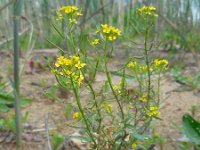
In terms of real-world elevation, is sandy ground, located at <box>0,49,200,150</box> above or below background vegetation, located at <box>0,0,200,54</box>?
below

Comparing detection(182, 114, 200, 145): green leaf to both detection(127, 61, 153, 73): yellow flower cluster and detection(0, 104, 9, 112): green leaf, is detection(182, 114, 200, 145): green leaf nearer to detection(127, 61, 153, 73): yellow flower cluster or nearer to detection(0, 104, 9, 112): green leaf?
detection(127, 61, 153, 73): yellow flower cluster

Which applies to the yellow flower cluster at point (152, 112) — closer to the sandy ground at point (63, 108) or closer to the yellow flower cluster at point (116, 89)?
the yellow flower cluster at point (116, 89)

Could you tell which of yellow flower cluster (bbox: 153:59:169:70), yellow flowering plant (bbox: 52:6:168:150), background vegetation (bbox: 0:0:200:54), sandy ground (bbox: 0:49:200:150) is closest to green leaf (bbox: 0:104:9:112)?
sandy ground (bbox: 0:49:200:150)

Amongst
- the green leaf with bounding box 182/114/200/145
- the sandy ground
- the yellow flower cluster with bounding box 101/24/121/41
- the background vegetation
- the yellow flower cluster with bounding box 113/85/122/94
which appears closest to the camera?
the yellow flower cluster with bounding box 101/24/121/41

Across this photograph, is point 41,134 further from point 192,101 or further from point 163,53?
point 163,53

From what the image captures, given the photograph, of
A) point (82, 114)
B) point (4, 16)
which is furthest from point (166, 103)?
point (4, 16)

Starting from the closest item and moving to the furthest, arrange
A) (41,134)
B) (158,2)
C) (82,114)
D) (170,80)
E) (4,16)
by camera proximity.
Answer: (82,114)
(41,134)
(170,80)
(158,2)
(4,16)

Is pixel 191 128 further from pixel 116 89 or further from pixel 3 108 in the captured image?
pixel 3 108

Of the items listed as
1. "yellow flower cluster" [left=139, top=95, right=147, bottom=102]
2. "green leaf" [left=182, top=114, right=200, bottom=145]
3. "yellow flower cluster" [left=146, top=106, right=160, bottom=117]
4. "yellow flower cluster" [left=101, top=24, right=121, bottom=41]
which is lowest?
"green leaf" [left=182, top=114, right=200, bottom=145]
